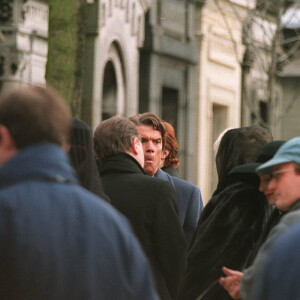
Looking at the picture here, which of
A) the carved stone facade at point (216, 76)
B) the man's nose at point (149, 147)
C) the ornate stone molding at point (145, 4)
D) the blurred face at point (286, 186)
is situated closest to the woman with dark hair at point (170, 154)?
the man's nose at point (149, 147)

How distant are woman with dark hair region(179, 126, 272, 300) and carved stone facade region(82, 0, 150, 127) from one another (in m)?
14.3

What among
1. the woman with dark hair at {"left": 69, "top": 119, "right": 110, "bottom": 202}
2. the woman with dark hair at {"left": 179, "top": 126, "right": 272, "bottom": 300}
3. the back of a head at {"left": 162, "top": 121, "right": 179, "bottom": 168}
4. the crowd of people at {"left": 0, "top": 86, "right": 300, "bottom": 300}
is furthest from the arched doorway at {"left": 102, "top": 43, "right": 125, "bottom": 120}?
the crowd of people at {"left": 0, "top": 86, "right": 300, "bottom": 300}

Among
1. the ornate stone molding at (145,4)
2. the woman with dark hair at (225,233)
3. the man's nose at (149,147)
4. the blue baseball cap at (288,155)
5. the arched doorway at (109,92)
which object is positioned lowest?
the woman with dark hair at (225,233)

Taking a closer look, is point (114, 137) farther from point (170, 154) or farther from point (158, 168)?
point (170, 154)

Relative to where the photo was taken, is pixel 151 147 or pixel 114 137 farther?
pixel 151 147

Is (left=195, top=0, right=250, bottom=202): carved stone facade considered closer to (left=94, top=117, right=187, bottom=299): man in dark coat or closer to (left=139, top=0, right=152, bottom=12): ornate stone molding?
(left=139, top=0, right=152, bottom=12): ornate stone molding

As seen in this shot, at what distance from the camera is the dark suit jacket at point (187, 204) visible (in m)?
9.84

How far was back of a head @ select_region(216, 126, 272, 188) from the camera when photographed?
806cm

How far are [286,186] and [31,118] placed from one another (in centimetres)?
144

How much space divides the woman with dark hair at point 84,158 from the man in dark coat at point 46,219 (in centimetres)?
227

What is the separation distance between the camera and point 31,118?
14.7 ft

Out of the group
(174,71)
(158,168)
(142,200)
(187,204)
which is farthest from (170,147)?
(174,71)

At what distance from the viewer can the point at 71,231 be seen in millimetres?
4480

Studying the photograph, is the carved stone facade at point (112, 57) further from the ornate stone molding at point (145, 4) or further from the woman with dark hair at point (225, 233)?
the woman with dark hair at point (225, 233)
